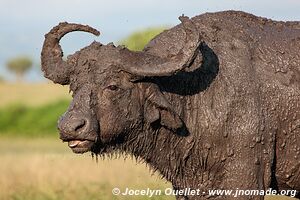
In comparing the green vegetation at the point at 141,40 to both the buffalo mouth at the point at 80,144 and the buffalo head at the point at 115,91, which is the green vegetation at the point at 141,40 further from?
the buffalo mouth at the point at 80,144

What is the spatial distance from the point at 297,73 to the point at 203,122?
122cm

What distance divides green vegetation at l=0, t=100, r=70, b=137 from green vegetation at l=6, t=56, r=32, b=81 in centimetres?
6067

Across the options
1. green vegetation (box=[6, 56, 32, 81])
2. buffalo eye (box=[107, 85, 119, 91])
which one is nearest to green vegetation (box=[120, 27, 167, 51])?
buffalo eye (box=[107, 85, 119, 91])

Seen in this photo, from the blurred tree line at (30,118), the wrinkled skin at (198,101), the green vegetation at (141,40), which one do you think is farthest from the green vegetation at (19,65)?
the wrinkled skin at (198,101)

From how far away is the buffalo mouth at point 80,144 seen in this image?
26.2 feet

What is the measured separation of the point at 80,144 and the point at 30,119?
47.4 m

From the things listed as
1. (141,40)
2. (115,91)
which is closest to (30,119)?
(141,40)

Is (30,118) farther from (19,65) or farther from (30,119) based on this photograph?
(19,65)

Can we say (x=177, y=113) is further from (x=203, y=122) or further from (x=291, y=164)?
(x=291, y=164)

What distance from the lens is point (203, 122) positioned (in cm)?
880

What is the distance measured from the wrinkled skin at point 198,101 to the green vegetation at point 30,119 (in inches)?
1669

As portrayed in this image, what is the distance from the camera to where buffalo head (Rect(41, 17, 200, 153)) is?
804 centimetres

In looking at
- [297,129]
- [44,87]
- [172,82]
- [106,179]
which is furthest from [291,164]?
[44,87]

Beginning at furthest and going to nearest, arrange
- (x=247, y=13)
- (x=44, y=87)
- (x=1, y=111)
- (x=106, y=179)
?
(x=44, y=87)
(x=1, y=111)
(x=106, y=179)
(x=247, y=13)
